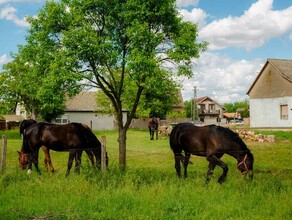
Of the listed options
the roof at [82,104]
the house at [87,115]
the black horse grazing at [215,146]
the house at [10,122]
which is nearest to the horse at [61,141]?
the black horse grazing at [215,146]

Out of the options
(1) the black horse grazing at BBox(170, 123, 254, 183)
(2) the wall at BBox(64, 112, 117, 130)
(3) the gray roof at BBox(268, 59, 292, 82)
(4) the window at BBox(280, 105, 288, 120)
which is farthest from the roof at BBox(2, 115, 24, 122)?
(1) the black horse grazing at BBox(170, 123, 254, 183)

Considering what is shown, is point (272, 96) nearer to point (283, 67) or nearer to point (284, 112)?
point (284, 112)

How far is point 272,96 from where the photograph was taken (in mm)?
38312

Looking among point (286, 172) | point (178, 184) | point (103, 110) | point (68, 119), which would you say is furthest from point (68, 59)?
point (68, 119)

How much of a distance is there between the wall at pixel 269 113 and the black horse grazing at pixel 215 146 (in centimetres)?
2605

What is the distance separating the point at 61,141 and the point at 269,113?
29.1m

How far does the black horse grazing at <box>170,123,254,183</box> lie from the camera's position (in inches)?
452

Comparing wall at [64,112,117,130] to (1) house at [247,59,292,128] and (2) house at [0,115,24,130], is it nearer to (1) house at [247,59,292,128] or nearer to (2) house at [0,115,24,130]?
(2) house at [0,115,24,130]

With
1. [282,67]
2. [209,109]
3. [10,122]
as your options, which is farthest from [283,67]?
[209,109]

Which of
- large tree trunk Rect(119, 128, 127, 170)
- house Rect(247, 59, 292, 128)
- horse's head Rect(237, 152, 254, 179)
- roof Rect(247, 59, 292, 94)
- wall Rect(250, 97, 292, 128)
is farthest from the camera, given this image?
roof Rect(247, 59, 292, 94)

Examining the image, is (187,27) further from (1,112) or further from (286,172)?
(1,112)

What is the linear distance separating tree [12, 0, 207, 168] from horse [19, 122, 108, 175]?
55.1 inches

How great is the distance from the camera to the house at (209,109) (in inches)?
4168

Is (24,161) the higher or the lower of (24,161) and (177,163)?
the lower
